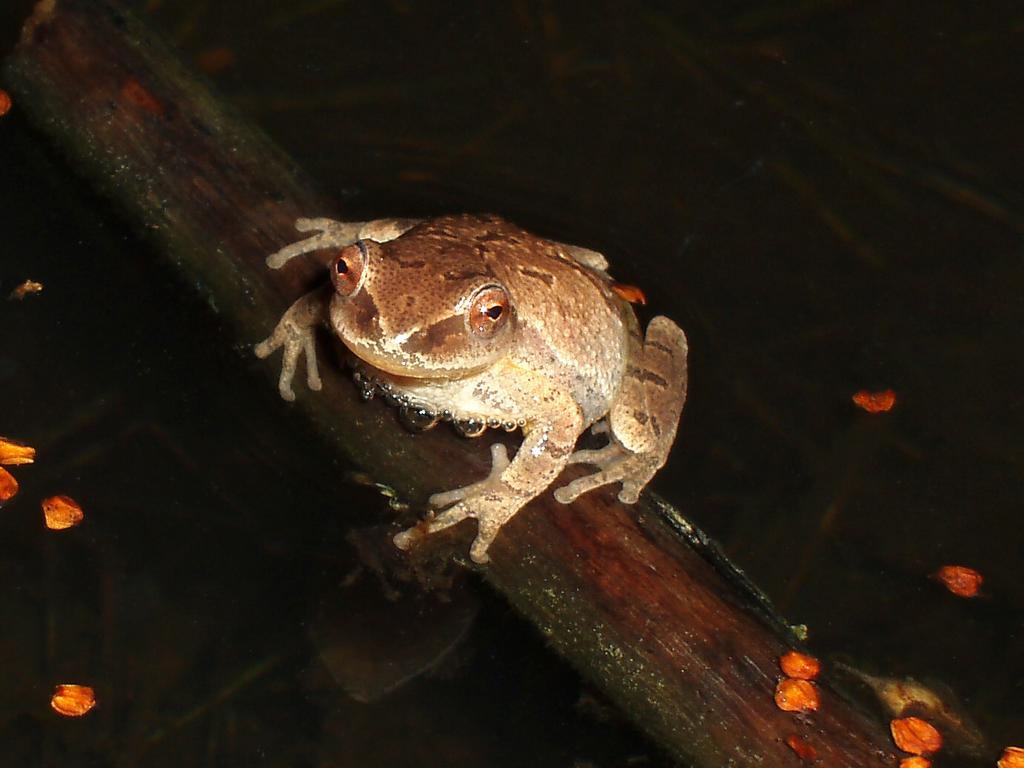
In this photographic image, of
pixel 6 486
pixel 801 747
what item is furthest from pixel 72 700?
pixel 801 747

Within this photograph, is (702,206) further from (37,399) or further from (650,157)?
(37,399)

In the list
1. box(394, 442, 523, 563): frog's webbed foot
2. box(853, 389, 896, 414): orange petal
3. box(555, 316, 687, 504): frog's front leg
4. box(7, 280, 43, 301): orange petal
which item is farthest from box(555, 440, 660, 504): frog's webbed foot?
box(7, 280, 43, 301): orange petal

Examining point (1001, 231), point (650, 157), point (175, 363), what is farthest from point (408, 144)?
point (1001, 231)

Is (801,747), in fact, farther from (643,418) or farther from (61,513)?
(61,513)

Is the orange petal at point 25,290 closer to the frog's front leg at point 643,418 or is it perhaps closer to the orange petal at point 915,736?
the frog's front leg at point 643,418

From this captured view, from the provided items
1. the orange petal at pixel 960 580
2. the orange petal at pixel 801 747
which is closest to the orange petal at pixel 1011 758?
the orange petal at pixel 960 580

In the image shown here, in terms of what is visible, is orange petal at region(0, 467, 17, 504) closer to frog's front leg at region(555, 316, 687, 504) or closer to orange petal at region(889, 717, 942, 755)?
frog's front leg at region(555, 316, 687, 504)
